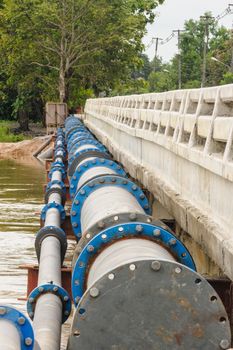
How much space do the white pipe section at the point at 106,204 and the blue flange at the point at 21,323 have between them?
81.6 inches

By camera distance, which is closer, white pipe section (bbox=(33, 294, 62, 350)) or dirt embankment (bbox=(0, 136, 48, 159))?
white pipe section (bbox=(33, 294, 62, 350))

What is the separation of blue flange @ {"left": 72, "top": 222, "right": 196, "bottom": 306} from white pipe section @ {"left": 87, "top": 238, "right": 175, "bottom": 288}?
46mm

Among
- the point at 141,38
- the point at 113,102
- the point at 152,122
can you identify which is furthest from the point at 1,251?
the point at 141,38

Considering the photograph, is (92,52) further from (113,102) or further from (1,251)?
(1,251)

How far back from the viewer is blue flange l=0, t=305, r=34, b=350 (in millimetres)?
5262

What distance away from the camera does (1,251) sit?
70.9ft

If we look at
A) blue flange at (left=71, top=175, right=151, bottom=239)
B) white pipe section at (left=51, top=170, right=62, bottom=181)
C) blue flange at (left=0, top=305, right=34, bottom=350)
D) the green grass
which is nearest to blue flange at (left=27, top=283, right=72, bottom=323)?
blue flange at (left=71, top=175, right=151, bottom=239)

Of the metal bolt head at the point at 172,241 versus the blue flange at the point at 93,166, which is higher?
the metal bolt head at the point at 172,241

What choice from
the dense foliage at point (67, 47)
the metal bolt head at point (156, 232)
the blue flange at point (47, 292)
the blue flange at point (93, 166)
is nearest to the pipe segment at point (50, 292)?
the blue flange at point (47, 292)

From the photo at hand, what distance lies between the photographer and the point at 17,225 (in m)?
26.2

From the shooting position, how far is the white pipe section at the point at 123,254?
615 centimetres

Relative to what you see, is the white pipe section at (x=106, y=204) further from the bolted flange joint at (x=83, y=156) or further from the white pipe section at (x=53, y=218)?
the bolted flange joint at (x=83, y=156)

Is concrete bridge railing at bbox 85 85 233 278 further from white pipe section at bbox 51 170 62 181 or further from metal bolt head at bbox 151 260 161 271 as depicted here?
white pipe section at bbox 51 170 62 181

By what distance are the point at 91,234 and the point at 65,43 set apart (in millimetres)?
62807
